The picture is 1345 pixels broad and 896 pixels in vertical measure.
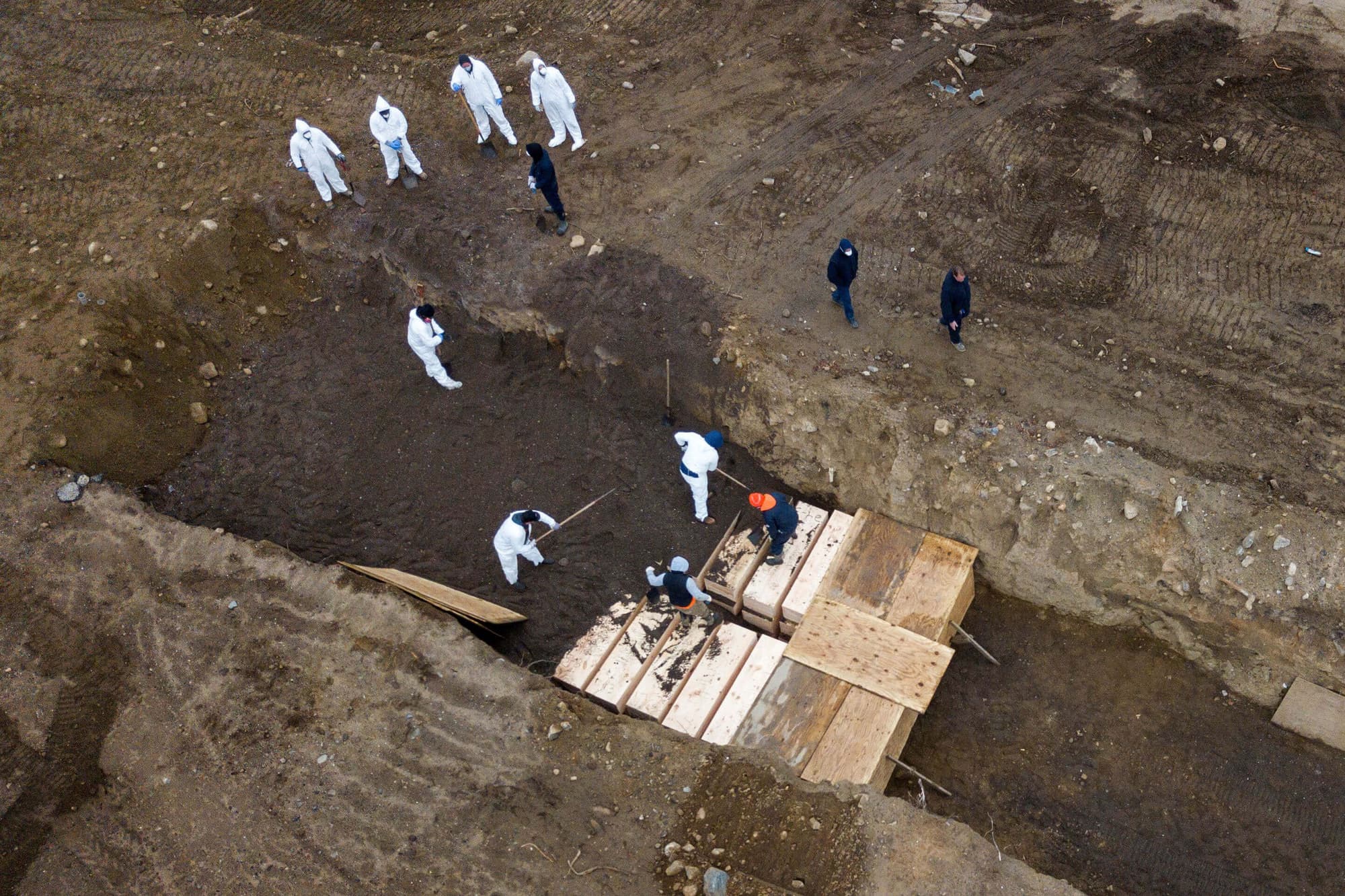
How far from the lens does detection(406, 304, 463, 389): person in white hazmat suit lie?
9.75 metres

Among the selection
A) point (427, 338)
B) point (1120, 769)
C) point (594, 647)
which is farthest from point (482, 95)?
point (1120, 769)

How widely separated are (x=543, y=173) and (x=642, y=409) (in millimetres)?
2948

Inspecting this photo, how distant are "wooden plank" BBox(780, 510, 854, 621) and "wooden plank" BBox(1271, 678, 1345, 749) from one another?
4.33m

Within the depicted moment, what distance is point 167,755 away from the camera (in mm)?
7598

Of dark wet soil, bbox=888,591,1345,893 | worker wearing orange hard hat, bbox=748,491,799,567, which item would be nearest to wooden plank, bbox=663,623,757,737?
worker wearing orange hard hat, bbox=748,491,799,567

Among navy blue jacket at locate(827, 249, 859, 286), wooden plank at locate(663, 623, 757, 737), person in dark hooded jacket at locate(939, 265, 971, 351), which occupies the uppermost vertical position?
navy blue jacket at locate(827, 249, 859, 286)

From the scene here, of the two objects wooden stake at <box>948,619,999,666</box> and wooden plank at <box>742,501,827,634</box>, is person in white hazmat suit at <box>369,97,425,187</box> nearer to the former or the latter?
wooden plank at <box>742,501,827,634</box>

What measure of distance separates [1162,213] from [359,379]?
9.84 m

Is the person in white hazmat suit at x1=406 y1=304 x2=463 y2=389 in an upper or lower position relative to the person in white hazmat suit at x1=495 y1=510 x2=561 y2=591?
upper

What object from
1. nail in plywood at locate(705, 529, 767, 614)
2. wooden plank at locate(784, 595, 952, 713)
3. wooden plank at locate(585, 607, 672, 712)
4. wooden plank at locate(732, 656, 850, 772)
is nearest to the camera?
wooden plank at locate(732, 656, 850, 772)

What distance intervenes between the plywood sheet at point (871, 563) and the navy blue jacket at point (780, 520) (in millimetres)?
644

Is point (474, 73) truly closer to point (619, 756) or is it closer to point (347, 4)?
point (347, 4)

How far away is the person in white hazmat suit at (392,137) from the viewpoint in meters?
10.8

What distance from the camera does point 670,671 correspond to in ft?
28.2
